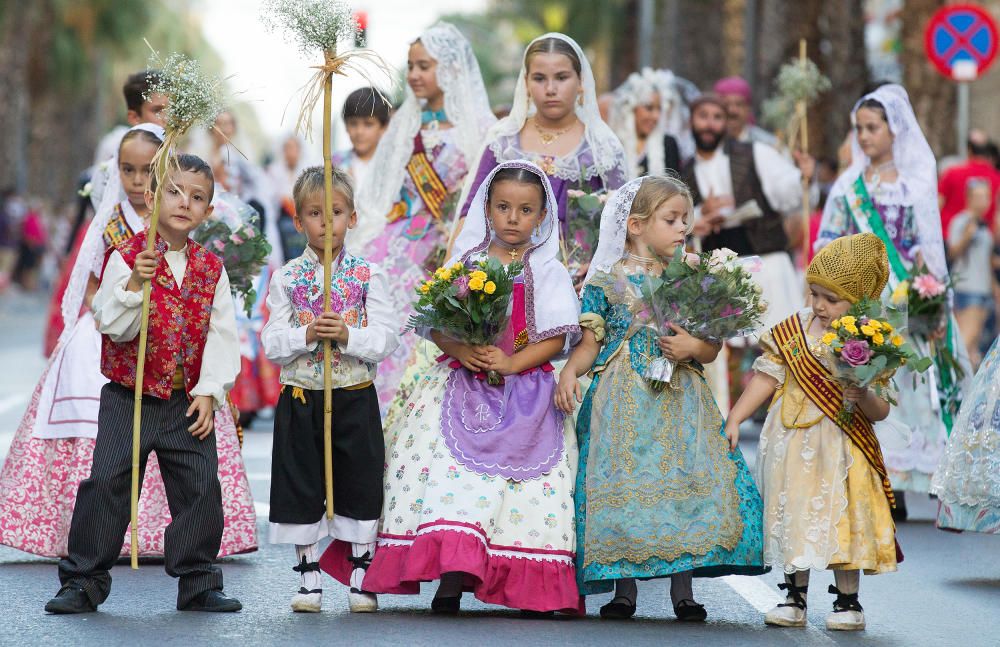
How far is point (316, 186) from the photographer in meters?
7.75

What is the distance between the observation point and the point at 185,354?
289 inches

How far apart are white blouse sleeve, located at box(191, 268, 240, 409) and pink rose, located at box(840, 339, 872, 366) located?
7.88ft

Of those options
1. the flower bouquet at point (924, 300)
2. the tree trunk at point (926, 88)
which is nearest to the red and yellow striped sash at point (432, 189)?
the flower bouquet at point (924, 300)

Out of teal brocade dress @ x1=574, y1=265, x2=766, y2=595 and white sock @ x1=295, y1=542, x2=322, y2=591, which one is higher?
teal brocade dress @ x1=574, y1=265, x2=766, y2=595

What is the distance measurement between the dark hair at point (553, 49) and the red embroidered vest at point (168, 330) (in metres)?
2.46

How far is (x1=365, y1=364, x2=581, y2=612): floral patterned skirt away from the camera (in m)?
7.20

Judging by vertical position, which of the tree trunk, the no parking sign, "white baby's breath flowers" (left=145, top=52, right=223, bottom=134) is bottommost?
"white baby's breath flowers" (left=145, top=52, right=223, bottom=134)

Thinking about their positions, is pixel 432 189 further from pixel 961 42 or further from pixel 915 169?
pixel 961 42

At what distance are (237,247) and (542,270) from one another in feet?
6.50

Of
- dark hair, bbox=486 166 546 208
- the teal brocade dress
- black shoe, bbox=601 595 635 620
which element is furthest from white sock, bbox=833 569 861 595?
dark hair, bbox=486 166 546 208

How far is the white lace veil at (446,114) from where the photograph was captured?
1076 centimetres

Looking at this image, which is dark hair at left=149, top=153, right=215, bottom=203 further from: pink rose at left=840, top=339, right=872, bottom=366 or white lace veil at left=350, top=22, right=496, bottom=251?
white lace veil at left=350, top=22, right=496, bottom=251

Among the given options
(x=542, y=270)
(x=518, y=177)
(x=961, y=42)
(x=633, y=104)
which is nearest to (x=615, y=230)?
(x=542, y=270)

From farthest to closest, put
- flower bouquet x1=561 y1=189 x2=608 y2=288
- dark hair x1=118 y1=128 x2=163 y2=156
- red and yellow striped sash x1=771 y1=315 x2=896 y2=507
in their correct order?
flower bouquet x1=561 y1=189 x2=608 y2=288 < dark hair x1=118 y1=128 x2=163 y2=156 < red and yellow striped sash x1=771 y1=315 x2=896 y2=507
